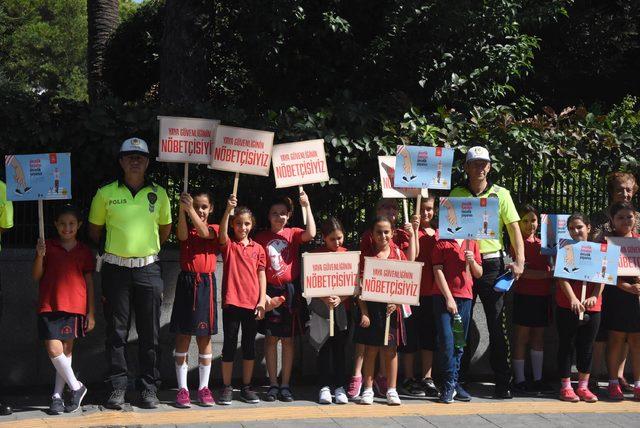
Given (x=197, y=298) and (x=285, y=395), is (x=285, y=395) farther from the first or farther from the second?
(x=197, y=298)

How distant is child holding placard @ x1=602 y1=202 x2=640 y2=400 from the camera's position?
777cm

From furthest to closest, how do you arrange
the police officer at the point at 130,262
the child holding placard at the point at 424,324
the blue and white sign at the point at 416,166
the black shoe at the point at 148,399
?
the child holding placard at the point at 424,324, the blue and white sign at the point at 416,166, the black shoe at the point at 148,399, the police officer at the point at 130,262

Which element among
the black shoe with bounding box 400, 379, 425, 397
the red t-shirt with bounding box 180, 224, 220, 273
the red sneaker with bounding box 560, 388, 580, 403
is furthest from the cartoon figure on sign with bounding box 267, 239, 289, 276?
the red sneaker with bounding box 560, 388, 580, 403

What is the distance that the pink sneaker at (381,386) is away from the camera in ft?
25.0

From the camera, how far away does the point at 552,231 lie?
312 inches

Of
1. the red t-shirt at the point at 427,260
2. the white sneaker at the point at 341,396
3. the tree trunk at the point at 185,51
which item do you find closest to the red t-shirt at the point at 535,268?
the red t-shirt at the point at 427,260

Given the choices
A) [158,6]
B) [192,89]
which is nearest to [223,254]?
[192,89]

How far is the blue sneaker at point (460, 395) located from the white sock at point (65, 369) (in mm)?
3184

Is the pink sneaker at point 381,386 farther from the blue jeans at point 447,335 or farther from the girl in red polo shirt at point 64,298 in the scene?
the girl in red polo shirt at point 64,298

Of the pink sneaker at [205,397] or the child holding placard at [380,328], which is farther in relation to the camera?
the child holding placard at [380,328]

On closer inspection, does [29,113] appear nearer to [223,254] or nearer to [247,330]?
[223,254]

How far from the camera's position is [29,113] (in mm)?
7363

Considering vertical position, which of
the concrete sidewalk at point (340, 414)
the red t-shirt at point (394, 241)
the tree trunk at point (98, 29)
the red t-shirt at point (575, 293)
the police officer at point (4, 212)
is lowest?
the concrete sidewalk at point (340, 414)

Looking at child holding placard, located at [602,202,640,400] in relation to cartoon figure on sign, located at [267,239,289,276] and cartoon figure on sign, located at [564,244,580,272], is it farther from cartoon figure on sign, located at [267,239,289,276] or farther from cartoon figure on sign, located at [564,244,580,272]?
cartoon figure on sign, located at [267,239,289,276]
